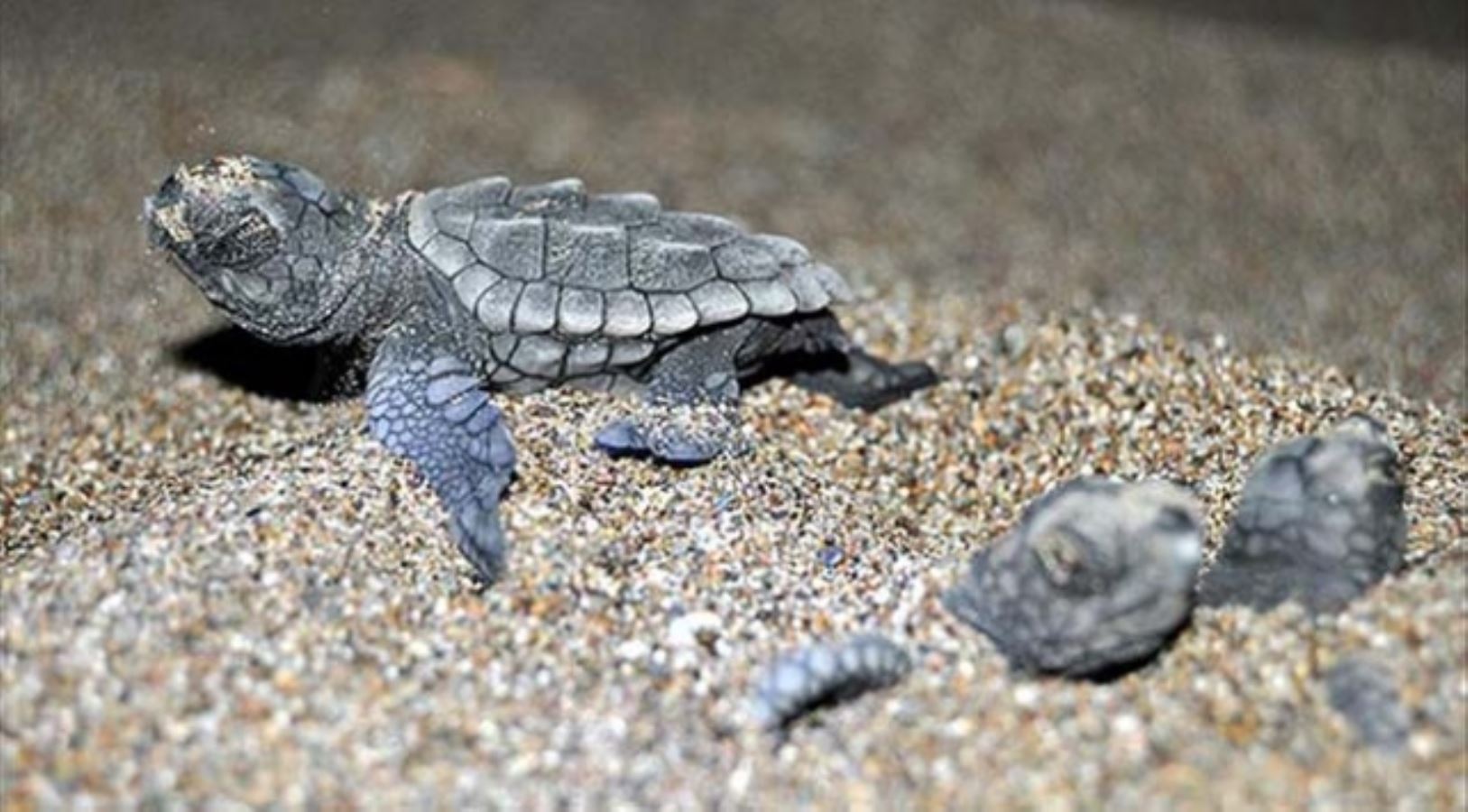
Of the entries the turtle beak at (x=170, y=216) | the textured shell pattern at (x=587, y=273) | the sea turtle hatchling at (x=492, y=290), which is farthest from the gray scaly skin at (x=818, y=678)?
the turtle beak at (x=170, y=216)

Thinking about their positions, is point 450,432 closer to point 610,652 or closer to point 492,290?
point 492,290

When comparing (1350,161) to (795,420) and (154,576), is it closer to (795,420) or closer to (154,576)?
(795,420)

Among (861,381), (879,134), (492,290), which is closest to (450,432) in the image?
(492,290)

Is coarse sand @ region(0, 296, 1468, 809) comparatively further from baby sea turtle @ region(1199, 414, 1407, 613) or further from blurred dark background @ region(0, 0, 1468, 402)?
blurred dark background @ region(0, 0, 1468, 402)

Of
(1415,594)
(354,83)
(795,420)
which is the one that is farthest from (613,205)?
(354,83)

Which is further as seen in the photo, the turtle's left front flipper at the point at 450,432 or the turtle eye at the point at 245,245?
the turtle eye at the point at 245,245

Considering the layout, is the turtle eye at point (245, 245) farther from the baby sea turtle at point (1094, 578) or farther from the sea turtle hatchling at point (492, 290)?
the baby sea turtle at point (1094, 578)

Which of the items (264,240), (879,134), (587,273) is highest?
(264,240)

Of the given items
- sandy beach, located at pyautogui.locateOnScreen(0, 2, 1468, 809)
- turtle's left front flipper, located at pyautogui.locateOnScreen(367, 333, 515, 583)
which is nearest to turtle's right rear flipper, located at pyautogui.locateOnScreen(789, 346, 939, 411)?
sandy beach, located at pyautogui.locateOnScreen(0, 2, 1468, 809)
